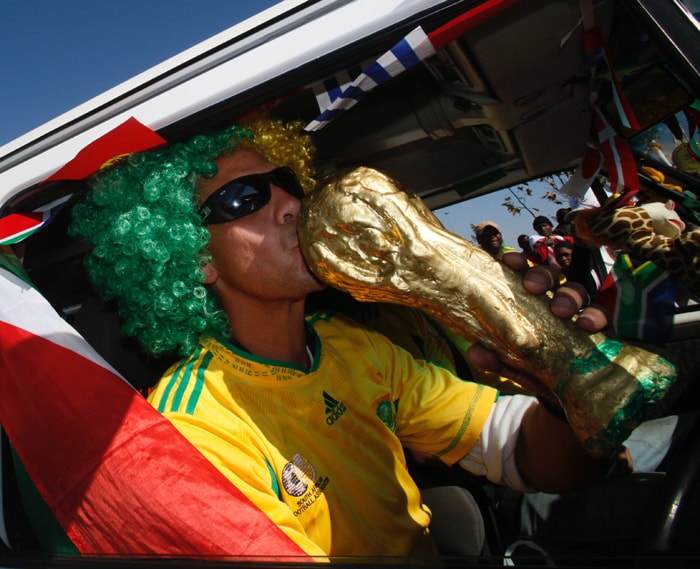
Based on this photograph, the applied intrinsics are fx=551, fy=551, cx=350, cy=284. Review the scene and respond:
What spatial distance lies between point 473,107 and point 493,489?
133cm

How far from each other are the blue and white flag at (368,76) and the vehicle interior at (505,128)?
0.09 feet

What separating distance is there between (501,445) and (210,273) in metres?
1.00

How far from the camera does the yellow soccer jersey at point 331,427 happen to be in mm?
1295

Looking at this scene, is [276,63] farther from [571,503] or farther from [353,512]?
[571,503]

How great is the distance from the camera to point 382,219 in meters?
1.18

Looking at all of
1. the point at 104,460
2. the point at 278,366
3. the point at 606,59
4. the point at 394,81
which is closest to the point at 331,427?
the point at 278,366

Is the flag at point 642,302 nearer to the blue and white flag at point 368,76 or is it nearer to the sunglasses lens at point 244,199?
the blue and white flag at point 368,76

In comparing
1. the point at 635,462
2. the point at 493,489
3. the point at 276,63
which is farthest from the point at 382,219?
the point at 493,489

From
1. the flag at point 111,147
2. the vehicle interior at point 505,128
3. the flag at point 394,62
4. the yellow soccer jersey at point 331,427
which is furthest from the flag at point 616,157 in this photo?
the flag at point 111,147

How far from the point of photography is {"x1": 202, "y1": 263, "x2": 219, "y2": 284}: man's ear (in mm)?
1690

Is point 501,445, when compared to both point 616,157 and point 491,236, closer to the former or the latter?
point 616,157

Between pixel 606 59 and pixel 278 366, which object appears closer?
pixel 606 59

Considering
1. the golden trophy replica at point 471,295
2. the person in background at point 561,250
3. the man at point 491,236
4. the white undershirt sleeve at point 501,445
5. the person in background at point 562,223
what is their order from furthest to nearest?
the man at point 491,236 → the person in background at point 561,250 → the person in background at point 562,223 → the white undershirt sleeve at point 501,445 → the golden trophy replica at point 471,295

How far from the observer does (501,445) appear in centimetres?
157
